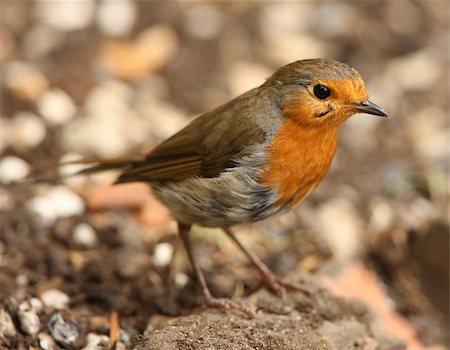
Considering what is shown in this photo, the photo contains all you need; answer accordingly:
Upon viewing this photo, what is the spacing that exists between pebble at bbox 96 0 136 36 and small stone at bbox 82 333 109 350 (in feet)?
10.3

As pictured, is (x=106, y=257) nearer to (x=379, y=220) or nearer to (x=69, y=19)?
(x=379, y=220)

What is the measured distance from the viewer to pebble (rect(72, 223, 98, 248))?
167 inches

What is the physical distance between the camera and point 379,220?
16.1ft

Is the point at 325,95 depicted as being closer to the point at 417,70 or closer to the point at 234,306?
the point at 234,306

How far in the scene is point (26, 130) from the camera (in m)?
5.00

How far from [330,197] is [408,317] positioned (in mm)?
1040

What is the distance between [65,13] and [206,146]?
9.54ft

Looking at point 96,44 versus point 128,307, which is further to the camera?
point 96,44

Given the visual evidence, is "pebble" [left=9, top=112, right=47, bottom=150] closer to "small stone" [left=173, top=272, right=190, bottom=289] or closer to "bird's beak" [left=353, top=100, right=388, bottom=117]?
"small stone" [left=173, top=272, right=190, bottom=289]

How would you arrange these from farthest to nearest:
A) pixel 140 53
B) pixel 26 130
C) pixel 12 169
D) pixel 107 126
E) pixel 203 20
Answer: pixel 203 20, pixel 140 53, pixel 107 126, pixel 26 130, pixel 12 169

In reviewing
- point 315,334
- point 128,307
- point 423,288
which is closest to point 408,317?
point 423,288

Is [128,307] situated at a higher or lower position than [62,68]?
lower

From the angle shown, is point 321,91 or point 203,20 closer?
point 321,91

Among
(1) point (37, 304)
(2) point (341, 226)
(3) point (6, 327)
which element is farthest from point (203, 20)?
(3) point (6, 327)
